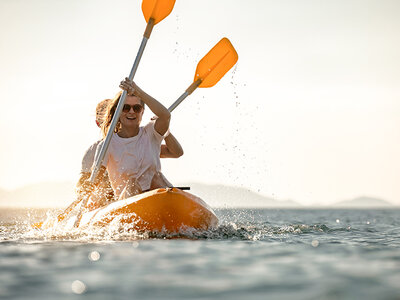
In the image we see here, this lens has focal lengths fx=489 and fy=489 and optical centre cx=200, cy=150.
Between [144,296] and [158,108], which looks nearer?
[144,296]

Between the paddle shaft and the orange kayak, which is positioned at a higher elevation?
the paddle shaft

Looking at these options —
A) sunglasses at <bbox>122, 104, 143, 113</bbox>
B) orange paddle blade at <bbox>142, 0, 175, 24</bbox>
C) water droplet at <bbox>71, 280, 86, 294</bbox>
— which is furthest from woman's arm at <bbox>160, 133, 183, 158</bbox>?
water droplet at <bbox>71, 280, 86, 294</bbox>

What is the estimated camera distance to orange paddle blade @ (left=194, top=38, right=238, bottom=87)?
920cm

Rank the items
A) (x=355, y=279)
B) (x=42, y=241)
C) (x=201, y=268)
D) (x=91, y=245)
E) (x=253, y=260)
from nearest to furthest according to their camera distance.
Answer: (x=355, y=279) → (x=201, y=268) → (x=253, y=260) → (x=91, y=245) → (x=42, y=241)

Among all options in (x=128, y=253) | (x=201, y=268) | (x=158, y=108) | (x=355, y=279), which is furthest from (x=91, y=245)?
(x=355, y=279)

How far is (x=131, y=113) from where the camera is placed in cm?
712

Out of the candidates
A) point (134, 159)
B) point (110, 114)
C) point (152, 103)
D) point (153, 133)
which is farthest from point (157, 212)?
point (110, 114)

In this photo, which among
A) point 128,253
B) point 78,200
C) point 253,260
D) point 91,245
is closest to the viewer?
point 253,260

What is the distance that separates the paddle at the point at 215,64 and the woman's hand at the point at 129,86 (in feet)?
8.26

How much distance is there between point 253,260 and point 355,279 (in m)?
1.02

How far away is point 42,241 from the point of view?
18.8 feet

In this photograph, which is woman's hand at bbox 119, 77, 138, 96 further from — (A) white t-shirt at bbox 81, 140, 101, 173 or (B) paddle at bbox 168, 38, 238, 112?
(B) paddle at bbox 168, 38, 238, 112

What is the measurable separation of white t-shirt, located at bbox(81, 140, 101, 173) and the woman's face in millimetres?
518

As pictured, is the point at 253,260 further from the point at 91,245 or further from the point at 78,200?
the point at 78,200
